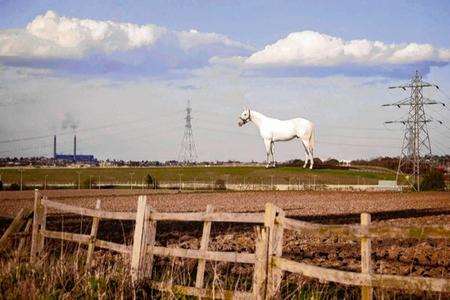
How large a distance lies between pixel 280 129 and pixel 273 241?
48278 mm

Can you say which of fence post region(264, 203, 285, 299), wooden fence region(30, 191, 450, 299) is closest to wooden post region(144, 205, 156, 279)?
wooden fence region(30, 191, 450, 299)

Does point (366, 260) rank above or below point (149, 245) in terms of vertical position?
above

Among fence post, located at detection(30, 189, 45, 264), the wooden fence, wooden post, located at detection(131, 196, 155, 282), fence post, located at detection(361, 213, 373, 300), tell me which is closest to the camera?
the wooden fence

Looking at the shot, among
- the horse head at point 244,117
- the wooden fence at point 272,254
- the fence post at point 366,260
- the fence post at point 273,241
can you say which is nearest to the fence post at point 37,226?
the wooden fence at point 272,254

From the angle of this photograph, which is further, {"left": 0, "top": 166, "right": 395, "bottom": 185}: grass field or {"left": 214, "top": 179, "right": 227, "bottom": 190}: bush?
{"left": 0, "top": 166, "right": 395, "bottom": 185}: grass field

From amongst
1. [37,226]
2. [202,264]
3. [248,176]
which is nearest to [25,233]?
[37,226]

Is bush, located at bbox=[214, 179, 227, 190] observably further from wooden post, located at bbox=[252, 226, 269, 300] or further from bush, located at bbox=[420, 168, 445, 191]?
wooden post, located at bbox=[252, 226, 269, 300]

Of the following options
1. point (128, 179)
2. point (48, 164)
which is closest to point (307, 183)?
point (128, 179)

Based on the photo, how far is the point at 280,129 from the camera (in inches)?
2260

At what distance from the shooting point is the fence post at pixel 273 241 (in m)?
9.28

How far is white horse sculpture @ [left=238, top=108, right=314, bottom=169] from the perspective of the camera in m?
55.9

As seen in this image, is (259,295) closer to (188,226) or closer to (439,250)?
(439,250)

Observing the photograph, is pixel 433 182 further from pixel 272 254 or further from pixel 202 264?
pixel 272 254

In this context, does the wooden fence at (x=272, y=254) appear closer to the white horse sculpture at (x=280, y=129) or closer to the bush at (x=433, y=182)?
the white horse sculpture at (x=280, y=129)
